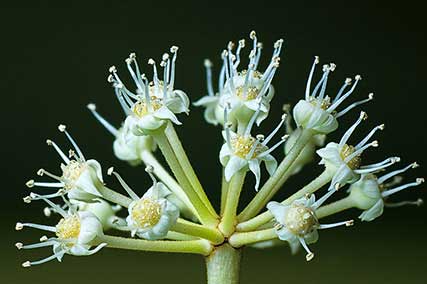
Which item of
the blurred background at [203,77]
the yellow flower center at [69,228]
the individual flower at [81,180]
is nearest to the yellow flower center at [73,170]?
the individual flower at [81,180]

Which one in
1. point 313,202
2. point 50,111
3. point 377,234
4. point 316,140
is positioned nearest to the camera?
point 313,202

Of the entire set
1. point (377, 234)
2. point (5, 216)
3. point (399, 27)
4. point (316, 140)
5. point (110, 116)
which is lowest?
point (316, 140)

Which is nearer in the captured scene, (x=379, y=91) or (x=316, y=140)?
(x=316, y=140)

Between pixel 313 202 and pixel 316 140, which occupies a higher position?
pixel 316 140

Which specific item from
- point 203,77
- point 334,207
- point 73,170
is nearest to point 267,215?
point 334,207

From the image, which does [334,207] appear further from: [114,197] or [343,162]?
[114,197]

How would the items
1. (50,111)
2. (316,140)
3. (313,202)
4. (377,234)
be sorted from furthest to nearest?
(50,111) → (377,234) → (316,140) → (313,202)

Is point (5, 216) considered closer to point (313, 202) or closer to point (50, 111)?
point (50, 111)

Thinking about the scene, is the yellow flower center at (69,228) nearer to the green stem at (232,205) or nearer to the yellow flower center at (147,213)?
the yellow flower center at (147,213)

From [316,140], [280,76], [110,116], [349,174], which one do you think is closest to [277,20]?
[280,76]
